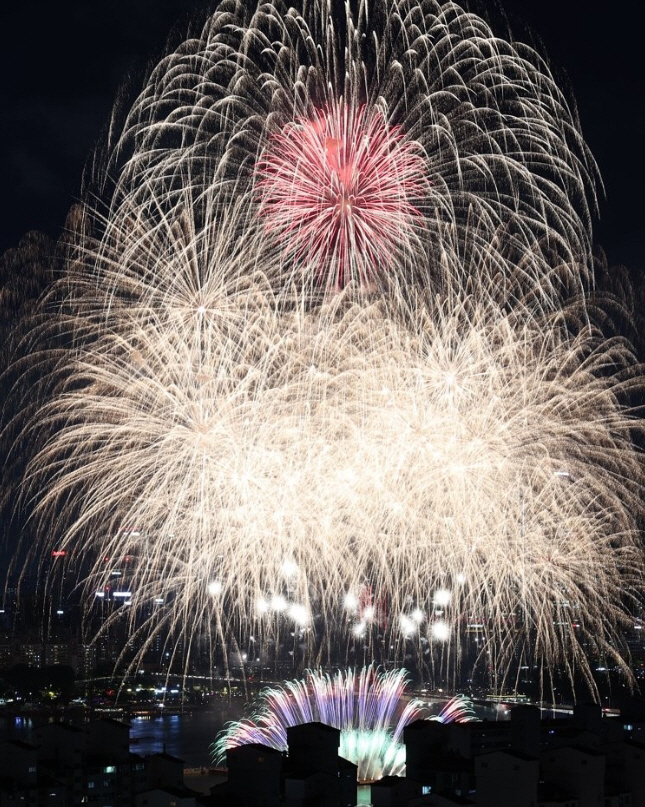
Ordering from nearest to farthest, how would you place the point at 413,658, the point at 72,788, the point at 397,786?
the point at 397,786 → the point at 72,788 → the point at 413,658

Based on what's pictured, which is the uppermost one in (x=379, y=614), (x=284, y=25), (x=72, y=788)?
(x=284, y=25)

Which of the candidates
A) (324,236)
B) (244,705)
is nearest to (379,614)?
(324,236)

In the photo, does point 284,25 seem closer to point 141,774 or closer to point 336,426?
point 336,426

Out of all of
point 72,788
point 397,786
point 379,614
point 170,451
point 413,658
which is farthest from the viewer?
point 413,658

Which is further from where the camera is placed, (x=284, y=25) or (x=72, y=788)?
(x=72, y=788)

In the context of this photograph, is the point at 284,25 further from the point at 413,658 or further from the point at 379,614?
the point at 413,658

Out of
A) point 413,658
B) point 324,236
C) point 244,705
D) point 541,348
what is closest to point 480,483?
point 541,348

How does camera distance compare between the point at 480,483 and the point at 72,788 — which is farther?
the point at 480,483

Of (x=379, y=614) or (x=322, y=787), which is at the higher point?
(x=379, y=614)

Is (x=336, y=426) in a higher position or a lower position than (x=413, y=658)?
higher
